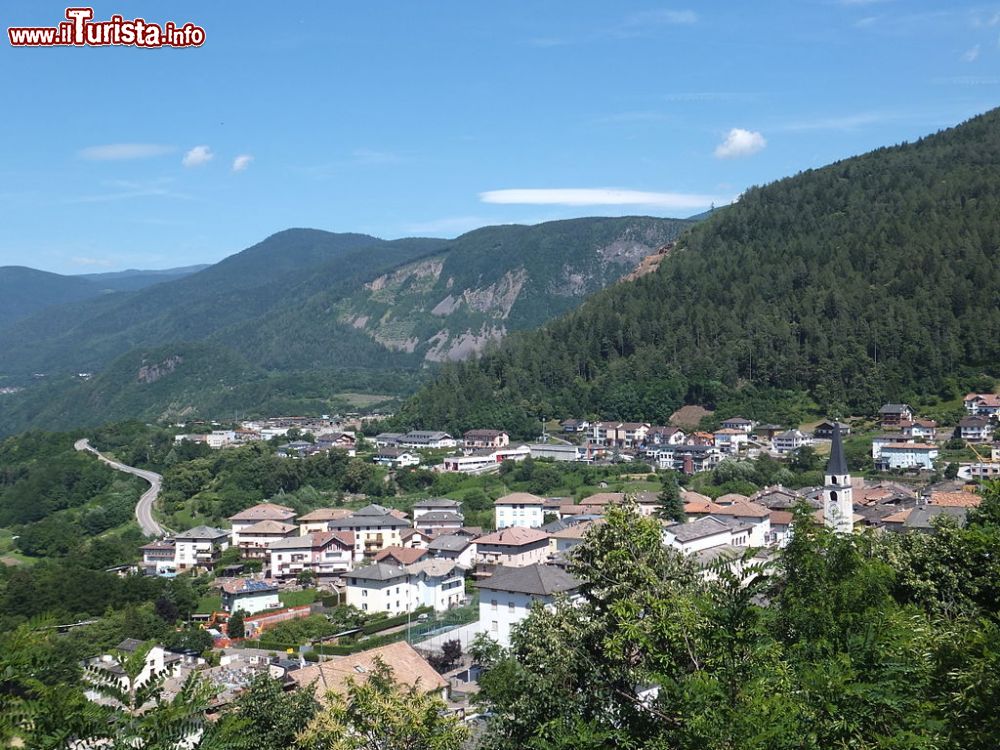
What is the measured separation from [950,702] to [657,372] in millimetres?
60170

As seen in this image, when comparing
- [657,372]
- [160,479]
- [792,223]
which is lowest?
[160,479]

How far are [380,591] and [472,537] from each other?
6394 millimetres

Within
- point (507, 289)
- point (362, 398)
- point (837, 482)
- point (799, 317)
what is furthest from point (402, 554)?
point (507, 289)

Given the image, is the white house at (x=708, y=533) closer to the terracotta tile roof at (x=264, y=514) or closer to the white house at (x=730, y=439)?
the white house at (x=730, y=439)

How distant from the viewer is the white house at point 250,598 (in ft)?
112

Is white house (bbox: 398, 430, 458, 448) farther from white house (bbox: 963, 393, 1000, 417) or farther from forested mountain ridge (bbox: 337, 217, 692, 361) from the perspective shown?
forested mountain ridge (bbox: 337, 217, 692, 361)

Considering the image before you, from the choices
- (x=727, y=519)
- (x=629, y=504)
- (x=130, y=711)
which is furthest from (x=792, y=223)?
(x=130, y=711)

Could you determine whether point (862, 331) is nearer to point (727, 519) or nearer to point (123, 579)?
A: point (727, 519)

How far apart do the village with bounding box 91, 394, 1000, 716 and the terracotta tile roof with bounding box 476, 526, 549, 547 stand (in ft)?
0.22

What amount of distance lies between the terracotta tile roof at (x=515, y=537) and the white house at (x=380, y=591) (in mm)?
4477

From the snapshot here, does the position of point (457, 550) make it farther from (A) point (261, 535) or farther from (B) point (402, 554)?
(A) point (261, 535)

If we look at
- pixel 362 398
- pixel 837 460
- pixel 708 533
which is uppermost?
pixel 837 460

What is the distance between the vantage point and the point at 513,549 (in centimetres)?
3697

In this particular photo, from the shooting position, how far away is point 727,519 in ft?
122
